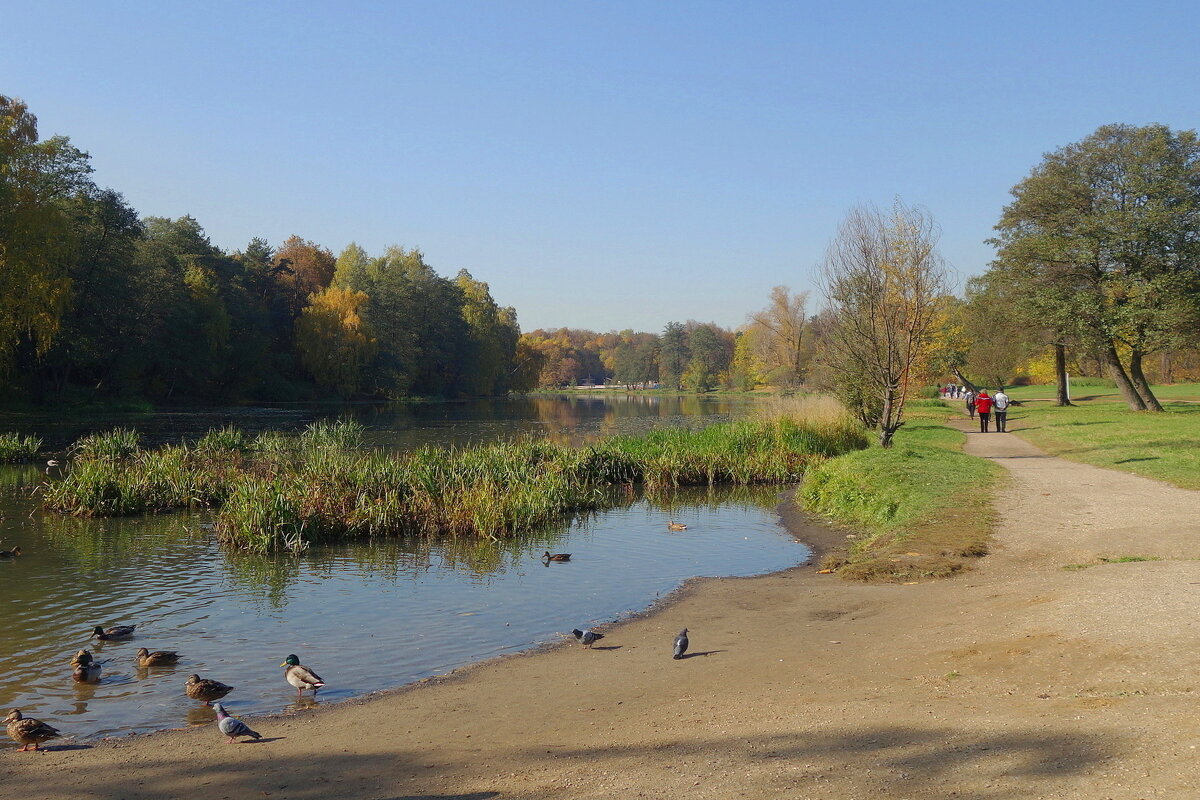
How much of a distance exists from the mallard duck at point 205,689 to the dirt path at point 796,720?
3.26ft

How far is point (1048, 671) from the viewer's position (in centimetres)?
671

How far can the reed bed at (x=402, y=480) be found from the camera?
55.7 ft

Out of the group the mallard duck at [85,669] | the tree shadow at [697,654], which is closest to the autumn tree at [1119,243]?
the tree shadow at [697,654]

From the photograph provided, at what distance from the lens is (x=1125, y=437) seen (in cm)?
2628

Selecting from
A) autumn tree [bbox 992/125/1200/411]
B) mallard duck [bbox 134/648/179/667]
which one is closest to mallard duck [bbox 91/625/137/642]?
mallard duck [bbox 134/648/179/667]

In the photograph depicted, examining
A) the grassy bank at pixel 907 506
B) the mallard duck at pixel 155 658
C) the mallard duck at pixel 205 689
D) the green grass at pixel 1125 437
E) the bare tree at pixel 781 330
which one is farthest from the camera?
the bare tree at pixel 781 330

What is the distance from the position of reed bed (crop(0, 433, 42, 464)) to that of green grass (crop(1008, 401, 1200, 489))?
30.7m

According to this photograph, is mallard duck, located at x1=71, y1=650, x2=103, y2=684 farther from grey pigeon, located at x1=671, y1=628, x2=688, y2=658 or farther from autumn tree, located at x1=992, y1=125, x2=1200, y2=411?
autumn tree, located at x1=992, y1=125, x2=1200, y2=411

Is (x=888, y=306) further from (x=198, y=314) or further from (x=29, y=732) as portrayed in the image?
(x=198, y=314)

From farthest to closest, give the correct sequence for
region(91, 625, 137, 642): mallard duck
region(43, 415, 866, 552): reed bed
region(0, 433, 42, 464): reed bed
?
region(0, 433, 42, 464): reed bed, region(43, 415, 866, 552): reed bed, region(91, 625, 137, 642): mallard duck

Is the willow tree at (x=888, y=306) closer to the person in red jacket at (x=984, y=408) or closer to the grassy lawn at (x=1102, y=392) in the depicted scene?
the person in red jacket at (x=984, y=408)

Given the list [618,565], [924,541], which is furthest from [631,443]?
[924,541]

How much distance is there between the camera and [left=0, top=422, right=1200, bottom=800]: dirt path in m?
5.12

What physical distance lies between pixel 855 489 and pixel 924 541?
595 cm
